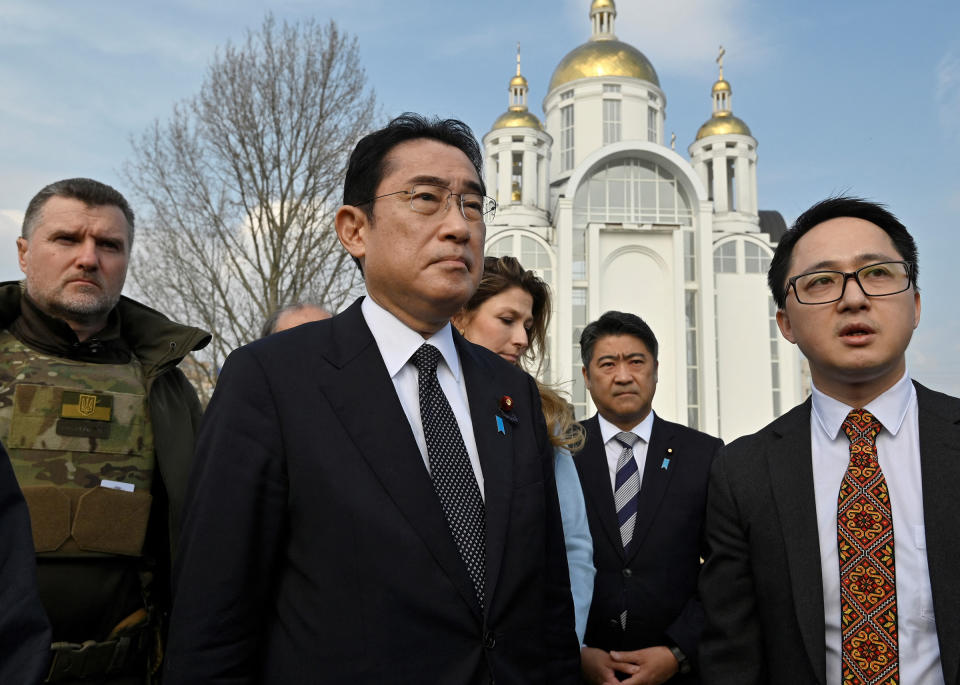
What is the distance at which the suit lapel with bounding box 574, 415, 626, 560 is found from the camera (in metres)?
3.52

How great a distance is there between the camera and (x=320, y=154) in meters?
15.1

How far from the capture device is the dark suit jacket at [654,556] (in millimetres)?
3297

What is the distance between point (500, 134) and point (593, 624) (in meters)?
36.0

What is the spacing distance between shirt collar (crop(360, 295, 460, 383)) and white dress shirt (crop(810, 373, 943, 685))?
45.3 inches

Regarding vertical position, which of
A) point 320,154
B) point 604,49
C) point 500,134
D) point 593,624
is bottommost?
point 593,624

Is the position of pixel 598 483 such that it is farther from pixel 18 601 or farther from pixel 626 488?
pixel 18 601

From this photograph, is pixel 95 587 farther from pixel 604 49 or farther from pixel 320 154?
pixel 604 49

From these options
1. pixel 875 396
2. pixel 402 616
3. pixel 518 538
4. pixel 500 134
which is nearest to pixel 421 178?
pixel 518 538

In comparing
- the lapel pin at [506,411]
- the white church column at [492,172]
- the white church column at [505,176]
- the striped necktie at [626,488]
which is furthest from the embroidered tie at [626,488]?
the white church column at [492,172]

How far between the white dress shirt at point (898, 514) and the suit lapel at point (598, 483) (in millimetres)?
1254

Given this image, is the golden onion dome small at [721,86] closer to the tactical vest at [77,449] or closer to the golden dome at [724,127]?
the golden dome at [724,127]

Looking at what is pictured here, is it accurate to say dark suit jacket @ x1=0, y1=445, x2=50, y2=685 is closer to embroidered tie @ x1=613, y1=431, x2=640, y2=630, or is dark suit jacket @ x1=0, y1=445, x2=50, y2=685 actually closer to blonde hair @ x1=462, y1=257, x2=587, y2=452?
blonde hair @ x1=462, y1=257, x2=587, y2=452

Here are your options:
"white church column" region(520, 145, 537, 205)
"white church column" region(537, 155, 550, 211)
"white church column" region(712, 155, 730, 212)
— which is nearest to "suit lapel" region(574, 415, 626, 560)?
"white church column" region(520, 145, 537, 205)

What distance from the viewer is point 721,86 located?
41.4m
